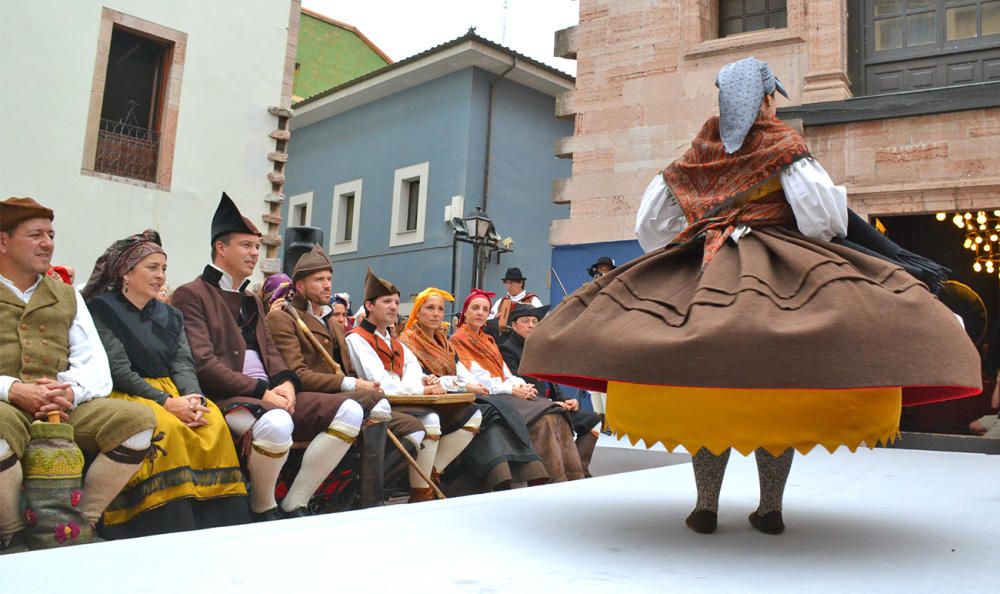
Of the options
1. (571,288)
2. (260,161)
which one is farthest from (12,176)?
(571,288)

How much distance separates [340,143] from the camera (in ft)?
69.2

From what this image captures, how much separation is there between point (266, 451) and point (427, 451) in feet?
4.32

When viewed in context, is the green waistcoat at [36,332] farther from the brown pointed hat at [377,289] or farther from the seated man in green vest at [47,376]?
the brown pointed hat at [377,289]

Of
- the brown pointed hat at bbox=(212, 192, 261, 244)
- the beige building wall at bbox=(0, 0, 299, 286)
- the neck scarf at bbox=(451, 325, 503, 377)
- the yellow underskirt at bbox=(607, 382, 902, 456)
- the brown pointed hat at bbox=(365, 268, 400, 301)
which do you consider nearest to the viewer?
the yellow underskirt at bbox=(607, 382, 902, 456)

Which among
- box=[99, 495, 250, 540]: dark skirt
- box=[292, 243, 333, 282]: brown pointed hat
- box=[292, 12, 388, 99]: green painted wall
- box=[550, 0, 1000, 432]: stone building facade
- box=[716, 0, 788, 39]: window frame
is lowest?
box=[99, 495, 250, 540]: dark skirt

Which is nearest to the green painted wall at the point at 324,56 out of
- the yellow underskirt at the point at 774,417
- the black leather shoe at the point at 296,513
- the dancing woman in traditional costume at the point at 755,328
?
the black leather shoe at the point at 296,513

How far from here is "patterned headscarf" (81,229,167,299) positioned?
4.07 m

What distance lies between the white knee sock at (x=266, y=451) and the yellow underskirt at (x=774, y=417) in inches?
83.6

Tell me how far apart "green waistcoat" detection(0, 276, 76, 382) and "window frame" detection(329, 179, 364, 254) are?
16.8 meters

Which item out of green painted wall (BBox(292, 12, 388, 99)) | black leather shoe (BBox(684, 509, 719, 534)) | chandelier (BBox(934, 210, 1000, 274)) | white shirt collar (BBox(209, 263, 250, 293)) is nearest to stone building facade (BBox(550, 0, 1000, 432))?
chandelier (BBox(934, 210, 1000, 274))

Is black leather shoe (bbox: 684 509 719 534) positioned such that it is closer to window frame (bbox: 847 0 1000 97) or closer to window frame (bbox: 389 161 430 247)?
window frame (bbox: 847 0 1000 97)

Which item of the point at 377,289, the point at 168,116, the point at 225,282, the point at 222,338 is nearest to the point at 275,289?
the point at 377,289

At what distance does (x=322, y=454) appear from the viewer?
14.5 feet

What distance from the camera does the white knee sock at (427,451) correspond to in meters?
5.11
